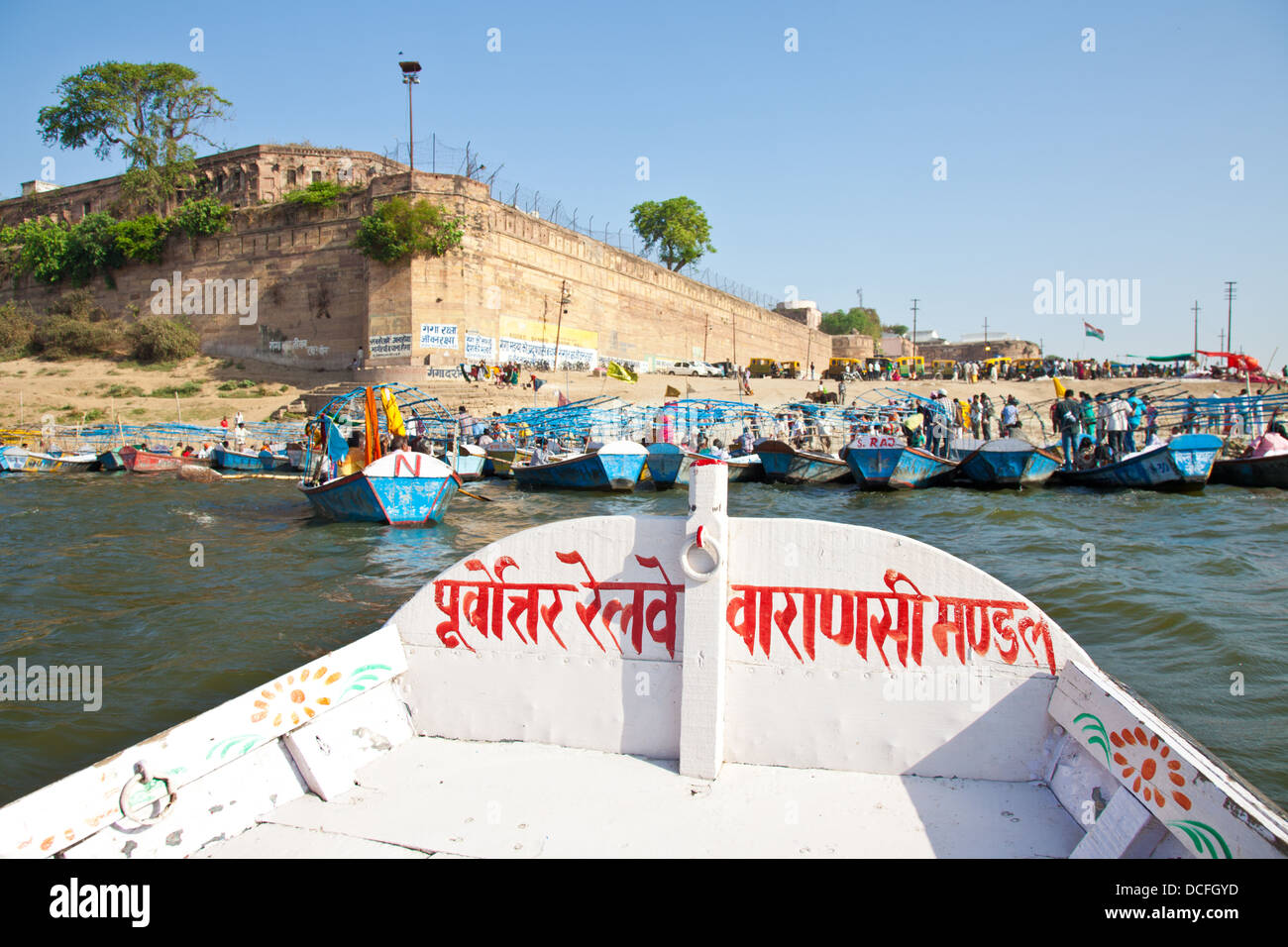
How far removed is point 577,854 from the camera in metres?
2.79

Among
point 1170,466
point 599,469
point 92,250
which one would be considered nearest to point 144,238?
point 92,250

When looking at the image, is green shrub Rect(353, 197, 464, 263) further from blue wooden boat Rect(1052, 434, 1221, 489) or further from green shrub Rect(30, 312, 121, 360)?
blue wooden boat Rect(1052, 434, 1221, 489)

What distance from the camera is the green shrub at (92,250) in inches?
1718

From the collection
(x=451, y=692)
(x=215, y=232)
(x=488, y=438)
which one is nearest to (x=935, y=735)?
(x=451, y=692)

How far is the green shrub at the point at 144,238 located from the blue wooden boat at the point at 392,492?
34.9 metres

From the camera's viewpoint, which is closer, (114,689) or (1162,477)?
(114,689)

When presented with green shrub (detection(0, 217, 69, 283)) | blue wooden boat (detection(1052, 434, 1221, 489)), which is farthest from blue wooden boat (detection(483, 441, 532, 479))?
green shrub (detection(0, 217, 69, 283))

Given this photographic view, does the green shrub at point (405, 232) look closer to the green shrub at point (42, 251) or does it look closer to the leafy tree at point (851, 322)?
the green shrub at point (42, 251)

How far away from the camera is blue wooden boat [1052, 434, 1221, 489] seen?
1831 cm

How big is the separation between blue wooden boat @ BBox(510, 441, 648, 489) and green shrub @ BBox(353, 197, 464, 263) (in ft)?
57.0

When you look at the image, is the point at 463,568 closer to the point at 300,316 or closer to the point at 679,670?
the point at 679,670

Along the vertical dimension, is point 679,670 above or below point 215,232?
below
